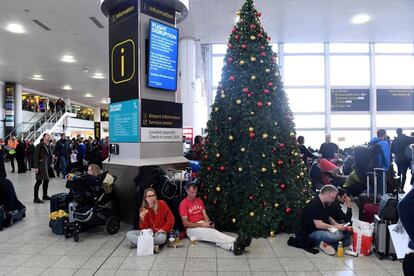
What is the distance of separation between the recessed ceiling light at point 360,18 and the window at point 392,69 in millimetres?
5869

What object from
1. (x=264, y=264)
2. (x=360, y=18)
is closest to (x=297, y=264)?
(x=264, y=264)

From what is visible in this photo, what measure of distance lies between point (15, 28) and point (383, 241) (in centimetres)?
1138

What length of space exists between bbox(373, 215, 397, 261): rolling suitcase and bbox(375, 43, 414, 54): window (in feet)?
44.3

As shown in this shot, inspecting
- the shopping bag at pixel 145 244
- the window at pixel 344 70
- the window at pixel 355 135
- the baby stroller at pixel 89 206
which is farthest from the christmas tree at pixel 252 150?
the window at pixel 344 70

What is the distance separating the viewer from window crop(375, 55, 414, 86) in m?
15.1

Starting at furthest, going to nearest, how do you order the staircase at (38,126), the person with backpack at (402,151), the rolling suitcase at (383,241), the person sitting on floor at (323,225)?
the staircase at (38,126) → the person with backpack at (402,151) → the person sitting on floor at (323,225) → the rolling suitcase at (383,241)

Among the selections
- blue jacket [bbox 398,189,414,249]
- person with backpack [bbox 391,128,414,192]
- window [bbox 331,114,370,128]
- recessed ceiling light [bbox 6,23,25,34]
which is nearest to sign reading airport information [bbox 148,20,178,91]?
blue jacket [bbox 398,189,414,249]

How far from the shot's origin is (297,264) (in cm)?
385

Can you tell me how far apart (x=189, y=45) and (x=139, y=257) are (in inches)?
358

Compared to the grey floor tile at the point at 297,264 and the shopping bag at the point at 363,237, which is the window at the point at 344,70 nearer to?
the shopping bag at the point at 363,237

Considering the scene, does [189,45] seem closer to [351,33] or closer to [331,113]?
[351,33]

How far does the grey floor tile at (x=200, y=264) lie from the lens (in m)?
3.73

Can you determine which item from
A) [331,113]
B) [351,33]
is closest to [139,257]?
[351,33]

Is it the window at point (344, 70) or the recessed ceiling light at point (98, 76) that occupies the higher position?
the recessed ceiling light at point (98, 76)
